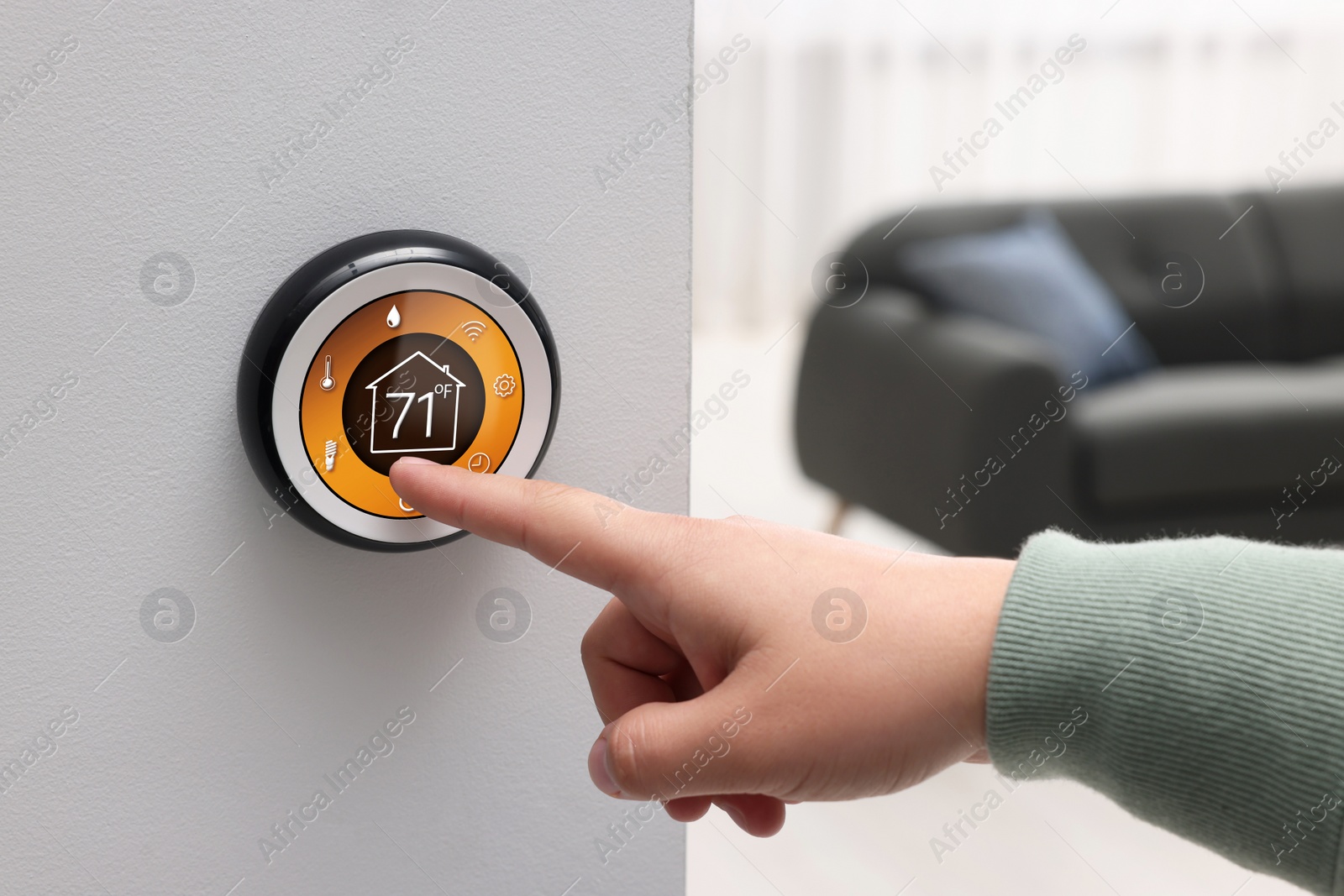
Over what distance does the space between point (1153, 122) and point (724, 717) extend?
4.63 meters

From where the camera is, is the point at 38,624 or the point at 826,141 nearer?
the point at 38,624

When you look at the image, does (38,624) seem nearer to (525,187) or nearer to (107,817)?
(107,817)

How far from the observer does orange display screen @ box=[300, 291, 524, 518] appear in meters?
0.42

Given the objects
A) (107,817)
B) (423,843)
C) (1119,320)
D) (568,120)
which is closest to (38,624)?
(107,817)

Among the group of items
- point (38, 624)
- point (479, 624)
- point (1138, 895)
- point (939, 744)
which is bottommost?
point (1138, 895)

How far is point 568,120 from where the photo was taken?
46 cm

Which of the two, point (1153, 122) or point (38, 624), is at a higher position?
point (38, 624)

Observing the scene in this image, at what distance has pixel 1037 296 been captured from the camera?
2332mm

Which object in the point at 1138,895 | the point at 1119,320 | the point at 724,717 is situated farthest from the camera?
the point at 1119,320
